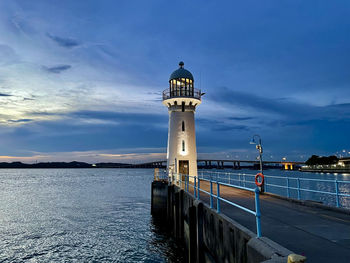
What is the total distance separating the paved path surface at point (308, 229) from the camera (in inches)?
210

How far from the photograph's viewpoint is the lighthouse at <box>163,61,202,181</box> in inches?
1034

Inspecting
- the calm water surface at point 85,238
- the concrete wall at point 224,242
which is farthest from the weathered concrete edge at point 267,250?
the calm water surface at point 85,238

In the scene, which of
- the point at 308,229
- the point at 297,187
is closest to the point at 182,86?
the point at 297,187

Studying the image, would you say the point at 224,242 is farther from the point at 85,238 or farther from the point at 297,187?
the point at 297,187

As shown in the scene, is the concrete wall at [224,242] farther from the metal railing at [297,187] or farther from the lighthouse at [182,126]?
the lighthouse at [182,126]

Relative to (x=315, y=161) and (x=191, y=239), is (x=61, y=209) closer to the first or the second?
(x=191, y=239)

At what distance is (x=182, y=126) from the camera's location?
26469 millimetres

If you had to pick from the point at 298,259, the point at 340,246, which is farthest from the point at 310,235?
the point at 298,259

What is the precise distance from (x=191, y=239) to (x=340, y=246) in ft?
21.4

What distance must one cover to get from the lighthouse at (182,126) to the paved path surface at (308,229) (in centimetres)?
1554

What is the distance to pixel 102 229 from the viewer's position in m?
21.0

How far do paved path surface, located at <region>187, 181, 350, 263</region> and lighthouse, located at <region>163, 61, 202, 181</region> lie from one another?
1554 centimetres

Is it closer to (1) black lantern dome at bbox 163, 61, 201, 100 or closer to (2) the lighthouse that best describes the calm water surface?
(2) the lighthouse

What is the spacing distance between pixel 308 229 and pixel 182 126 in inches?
777
